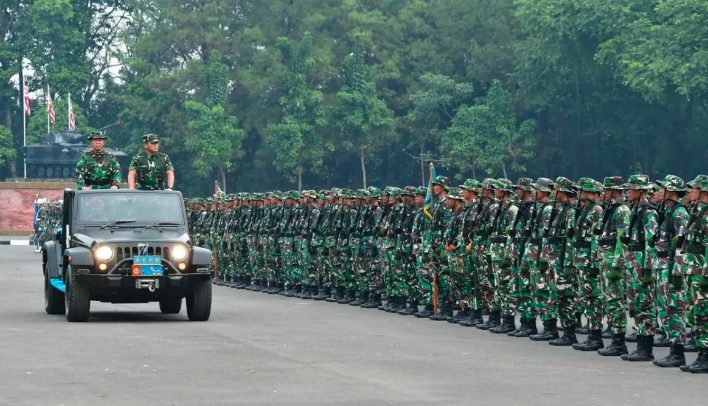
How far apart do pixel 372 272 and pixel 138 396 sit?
12411mm

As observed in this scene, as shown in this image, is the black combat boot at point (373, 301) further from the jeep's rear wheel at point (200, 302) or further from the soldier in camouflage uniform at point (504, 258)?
the soldier in camouflage uniform at point (504, 258)

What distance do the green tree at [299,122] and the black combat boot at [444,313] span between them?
71.6 metres

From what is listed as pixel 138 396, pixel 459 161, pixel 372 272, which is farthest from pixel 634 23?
pixel 138 396

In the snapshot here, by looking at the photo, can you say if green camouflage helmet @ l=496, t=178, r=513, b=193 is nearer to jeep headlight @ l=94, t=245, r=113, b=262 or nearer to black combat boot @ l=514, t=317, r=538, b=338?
black combat boot @ l=514, t=317, r=538, b=338

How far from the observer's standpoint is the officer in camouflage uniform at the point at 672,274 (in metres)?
15.9

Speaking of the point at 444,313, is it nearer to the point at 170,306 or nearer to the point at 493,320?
the point at 493,320

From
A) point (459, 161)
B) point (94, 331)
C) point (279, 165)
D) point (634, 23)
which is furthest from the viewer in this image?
point (279, 165)

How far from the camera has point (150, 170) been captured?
24.8m

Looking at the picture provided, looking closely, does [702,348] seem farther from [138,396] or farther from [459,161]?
[459,161]

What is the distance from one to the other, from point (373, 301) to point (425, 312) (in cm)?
241

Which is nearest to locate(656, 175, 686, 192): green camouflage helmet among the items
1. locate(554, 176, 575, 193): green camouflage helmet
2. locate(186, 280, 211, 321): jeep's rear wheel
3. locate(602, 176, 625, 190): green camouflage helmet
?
locate(602, 176, 625, 190): green camouflage helmet

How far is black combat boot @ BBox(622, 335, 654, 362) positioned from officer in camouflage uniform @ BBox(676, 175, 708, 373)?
831 mm

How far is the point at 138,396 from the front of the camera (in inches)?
531

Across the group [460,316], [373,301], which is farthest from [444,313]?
[373,301]
